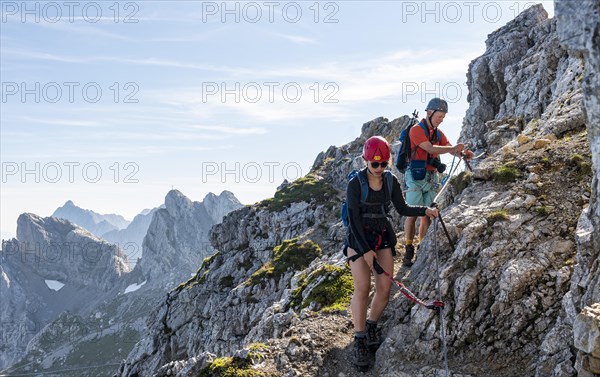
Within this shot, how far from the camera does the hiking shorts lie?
553 inches

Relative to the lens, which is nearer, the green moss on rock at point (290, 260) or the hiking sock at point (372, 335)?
the hiking sock at point (372, 335)

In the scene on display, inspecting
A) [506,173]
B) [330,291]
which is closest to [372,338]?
[330,291]

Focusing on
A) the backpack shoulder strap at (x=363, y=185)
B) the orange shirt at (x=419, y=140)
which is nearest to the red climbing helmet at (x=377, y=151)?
the backpack shoulder strap at (x=363, y=185)

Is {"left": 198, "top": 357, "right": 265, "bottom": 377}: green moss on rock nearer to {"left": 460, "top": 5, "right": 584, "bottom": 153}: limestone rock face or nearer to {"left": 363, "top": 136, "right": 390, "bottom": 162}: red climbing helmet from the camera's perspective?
{"left": 363, "top": 136, "right": 390, "bottom": 162}: red climbing helmet

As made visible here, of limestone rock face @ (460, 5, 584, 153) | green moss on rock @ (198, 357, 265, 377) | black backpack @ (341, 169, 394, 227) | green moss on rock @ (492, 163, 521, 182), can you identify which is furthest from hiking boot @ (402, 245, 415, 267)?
limestone rock face @ (460, 5, 584, 153)

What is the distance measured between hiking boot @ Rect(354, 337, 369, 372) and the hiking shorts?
5.37 meters

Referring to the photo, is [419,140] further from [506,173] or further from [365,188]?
[365,188]

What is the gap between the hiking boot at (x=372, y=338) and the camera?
35.0 feet

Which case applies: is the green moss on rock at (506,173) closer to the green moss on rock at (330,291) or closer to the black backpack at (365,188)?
the black backpack at (365,188)

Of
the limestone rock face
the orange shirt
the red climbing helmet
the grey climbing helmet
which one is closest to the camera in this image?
the red climbing helmet

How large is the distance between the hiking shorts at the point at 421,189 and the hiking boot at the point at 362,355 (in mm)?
5373

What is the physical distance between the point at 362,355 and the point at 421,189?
590 centimetres

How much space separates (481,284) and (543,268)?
1362mm

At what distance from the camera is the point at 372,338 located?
1077 cm
